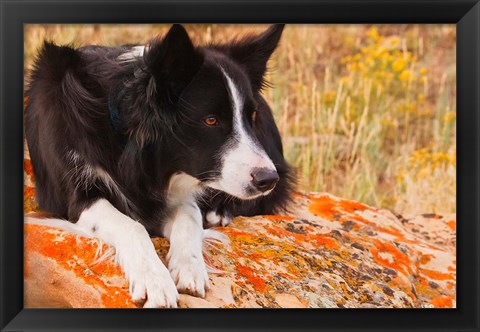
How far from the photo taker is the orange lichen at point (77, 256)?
349 centimetres

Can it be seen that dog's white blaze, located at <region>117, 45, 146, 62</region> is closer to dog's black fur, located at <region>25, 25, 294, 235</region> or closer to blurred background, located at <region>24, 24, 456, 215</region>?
dog's black fur, located at <region>25, 25, 294, 235</region>

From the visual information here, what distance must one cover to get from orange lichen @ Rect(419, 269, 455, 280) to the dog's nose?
1576 mm

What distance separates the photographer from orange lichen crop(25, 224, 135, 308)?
349 cm

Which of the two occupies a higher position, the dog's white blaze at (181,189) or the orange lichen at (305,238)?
the dog's white blaze at (181,189)

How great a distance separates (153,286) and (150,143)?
0.89 m

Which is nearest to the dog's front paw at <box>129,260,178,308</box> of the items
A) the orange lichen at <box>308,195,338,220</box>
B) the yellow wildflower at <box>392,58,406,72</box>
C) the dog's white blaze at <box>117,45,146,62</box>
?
the dog's white blaze at <box>117,45,146,62</box>

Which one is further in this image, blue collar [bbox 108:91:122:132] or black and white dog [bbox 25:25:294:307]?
blue collar [bbox 108:91:122:132]

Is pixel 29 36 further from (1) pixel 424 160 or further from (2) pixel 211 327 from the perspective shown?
(1) pixel 424 160

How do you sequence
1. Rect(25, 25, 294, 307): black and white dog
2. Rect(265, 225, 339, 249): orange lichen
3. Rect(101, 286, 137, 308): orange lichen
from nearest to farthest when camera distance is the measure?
Rect(101, 286, 137, 308): orange lichen → Rect(25, 25, 294, 307): black and white dog → Rect(265, 225, 339, 249): orange lichen

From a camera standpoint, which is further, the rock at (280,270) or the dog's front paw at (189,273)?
the rock at (280,270)

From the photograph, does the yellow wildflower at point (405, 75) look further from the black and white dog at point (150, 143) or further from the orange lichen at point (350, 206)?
the black and white dog at point (150, 143)

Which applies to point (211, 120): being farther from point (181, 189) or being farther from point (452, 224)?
point (452, 224)

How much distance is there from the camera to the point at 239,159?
3.63 m
